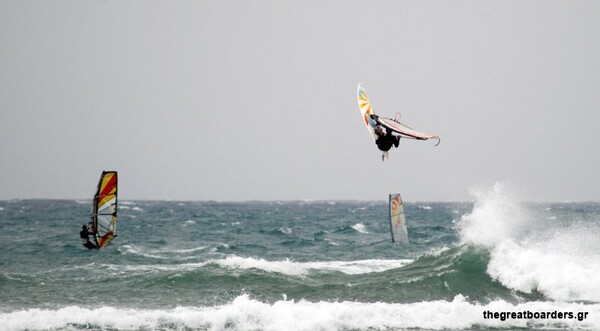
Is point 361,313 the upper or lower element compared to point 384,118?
lower

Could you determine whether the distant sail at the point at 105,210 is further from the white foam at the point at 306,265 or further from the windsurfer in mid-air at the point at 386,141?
the windsurfer in mid-air at the point at 386,141

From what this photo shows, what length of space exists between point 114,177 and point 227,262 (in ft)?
18.4

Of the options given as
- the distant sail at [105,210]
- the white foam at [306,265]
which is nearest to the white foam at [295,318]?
the distant sail at [105,210]

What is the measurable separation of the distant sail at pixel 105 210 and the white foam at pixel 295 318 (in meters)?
1.83

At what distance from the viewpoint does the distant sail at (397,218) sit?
2253 centimetres

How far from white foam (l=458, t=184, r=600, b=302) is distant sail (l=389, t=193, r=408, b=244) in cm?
261

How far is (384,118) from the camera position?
1291 cm

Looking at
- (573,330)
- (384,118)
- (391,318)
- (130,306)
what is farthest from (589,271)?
(130,306)

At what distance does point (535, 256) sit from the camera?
1712 centimetres

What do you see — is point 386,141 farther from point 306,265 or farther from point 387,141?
point 306,265

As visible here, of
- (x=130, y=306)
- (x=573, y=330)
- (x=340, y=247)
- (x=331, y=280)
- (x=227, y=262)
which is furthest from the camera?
(x=340, y=247)

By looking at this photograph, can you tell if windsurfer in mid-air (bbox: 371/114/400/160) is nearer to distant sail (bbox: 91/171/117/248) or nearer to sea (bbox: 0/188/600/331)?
sea (bbox: 0/188/600/331)

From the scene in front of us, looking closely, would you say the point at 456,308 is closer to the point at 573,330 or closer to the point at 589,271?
the point at 573,330

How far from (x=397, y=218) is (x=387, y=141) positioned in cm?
1256
